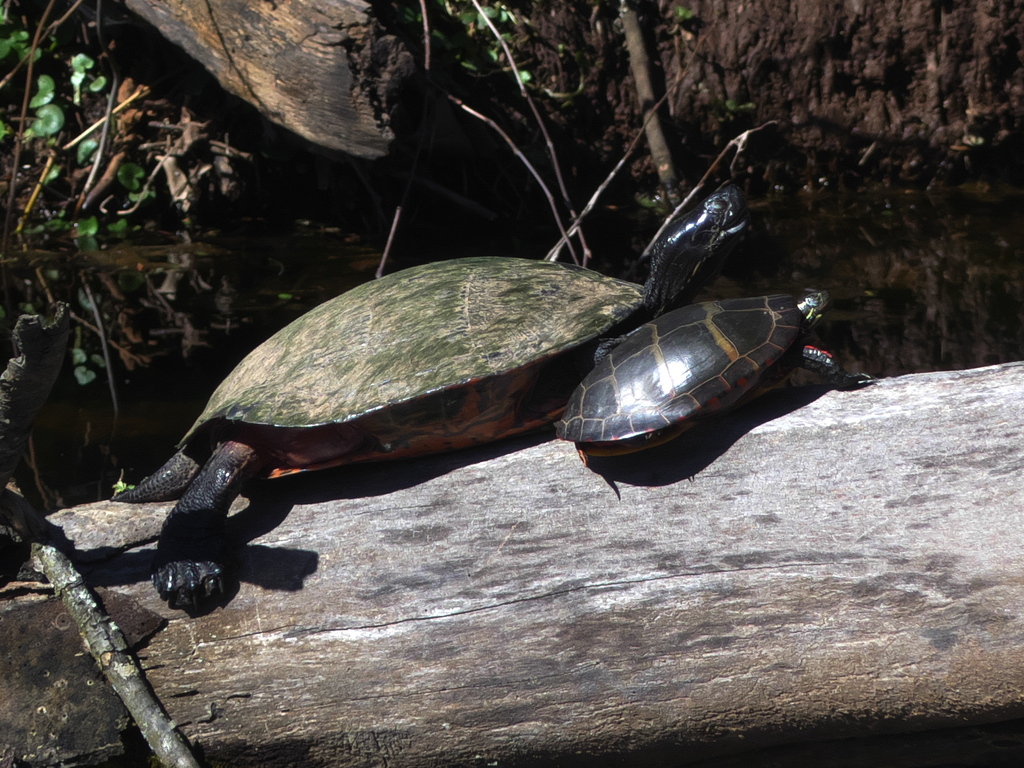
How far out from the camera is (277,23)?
12.9ft

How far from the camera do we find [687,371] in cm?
211

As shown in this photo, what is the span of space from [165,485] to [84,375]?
6.37ft

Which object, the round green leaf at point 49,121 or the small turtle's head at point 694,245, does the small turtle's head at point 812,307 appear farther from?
the round green leaf at point 49,121

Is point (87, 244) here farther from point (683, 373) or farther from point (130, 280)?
point (683, 373)

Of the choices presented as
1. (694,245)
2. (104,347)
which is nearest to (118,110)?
(104,347)

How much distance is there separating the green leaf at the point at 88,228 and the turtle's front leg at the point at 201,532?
13.1 feet

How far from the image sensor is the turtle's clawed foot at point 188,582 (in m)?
2.02

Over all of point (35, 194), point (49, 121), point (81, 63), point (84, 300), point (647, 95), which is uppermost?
point (81, 63)

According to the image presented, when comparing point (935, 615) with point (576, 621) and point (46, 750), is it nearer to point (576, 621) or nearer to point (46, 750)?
point (576, 621)

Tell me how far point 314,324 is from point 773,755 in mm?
1655

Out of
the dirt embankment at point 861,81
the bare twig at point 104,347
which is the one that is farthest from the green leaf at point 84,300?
the dirt embankment at point 861,81

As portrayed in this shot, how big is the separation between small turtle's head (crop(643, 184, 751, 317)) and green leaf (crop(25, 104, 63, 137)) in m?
4.76

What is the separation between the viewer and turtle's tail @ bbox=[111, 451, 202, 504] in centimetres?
246

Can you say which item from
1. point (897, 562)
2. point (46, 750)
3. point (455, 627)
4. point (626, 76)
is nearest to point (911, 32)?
point (626, 76)
